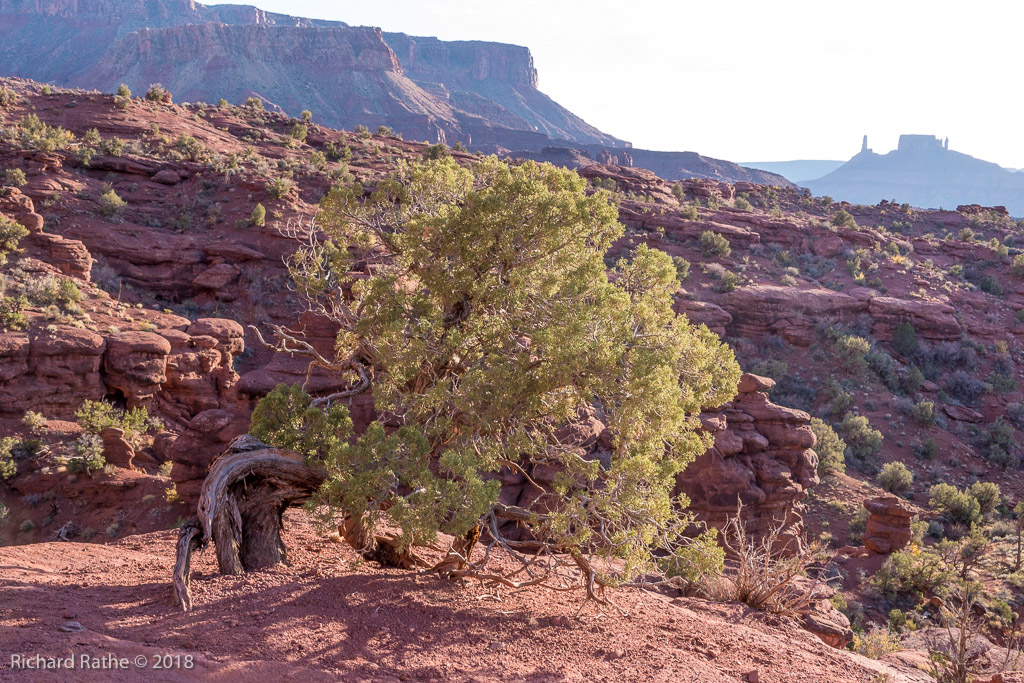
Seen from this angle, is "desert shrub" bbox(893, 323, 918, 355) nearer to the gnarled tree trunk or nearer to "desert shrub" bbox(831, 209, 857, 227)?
"desert shrub" bbox(831, 209, 857, 227)

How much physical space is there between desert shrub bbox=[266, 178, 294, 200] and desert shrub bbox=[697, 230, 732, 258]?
944 inches

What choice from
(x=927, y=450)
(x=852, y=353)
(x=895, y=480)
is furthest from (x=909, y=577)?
(x=852, y=353)

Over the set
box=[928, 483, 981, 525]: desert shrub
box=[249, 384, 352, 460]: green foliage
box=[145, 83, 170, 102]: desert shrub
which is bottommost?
box=[928, 483, 981, 525]: desert shrub

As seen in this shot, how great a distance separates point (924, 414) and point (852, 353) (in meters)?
4.33

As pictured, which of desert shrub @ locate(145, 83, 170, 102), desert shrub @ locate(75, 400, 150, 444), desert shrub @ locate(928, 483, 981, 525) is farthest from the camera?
desert shrub @ locate(145, 83, 170, 102)

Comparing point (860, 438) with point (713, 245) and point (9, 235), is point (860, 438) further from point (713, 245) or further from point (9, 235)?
point (9, 235)

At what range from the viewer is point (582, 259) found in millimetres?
8492

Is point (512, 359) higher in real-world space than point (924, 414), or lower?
higher

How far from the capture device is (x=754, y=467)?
16141 millimetres

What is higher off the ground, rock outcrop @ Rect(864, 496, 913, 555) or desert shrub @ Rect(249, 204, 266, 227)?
desert shrub @ Rect(249, 204, 266, 227)

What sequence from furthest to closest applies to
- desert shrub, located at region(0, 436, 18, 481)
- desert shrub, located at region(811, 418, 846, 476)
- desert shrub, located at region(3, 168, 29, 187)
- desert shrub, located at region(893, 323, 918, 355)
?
desert shrub, located at region(893, 323, 918, 355) → desert shrub, located at region(3, 168, 29, 187) → desert shrub, located at region(811, 418, 846, 476) → desert shrub, located at region(0, 436, 18, 481)

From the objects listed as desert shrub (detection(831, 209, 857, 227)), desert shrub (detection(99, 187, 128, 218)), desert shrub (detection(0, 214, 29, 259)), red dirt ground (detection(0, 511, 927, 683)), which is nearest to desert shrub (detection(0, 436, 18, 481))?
red dirt ground (detection(0, 511, 927, 683))

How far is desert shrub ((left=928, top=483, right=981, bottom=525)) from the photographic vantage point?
20000 millimetres

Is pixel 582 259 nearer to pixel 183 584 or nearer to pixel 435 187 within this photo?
pixel 435 187
